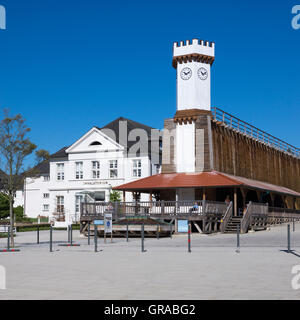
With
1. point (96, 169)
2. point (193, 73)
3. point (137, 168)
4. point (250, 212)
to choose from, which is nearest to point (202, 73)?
point (193, 73)

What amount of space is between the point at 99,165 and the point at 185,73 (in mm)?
18412

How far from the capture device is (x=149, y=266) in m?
13.2

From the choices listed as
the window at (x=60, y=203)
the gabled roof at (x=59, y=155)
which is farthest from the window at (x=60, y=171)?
the window at (x=60, y=203)

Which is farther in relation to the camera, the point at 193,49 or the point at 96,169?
the point at 96,169

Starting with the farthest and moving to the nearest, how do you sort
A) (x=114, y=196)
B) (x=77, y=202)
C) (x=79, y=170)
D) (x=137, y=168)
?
(x=79, y=170) → (x=77, y=202) → (x=137, y=168) → (x=114, y=196)

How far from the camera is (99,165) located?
54.3 metres

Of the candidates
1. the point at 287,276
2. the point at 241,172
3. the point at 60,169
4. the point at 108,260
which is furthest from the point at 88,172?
the point at 287,276

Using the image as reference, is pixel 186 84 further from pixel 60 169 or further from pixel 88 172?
pixel 60 169

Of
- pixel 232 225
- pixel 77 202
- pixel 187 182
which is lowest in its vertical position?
pixel 232 225

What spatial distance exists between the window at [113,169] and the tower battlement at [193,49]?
684 inches

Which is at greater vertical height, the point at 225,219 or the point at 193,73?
the point at 193,73

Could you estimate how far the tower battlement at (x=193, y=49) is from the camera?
1540 inches
